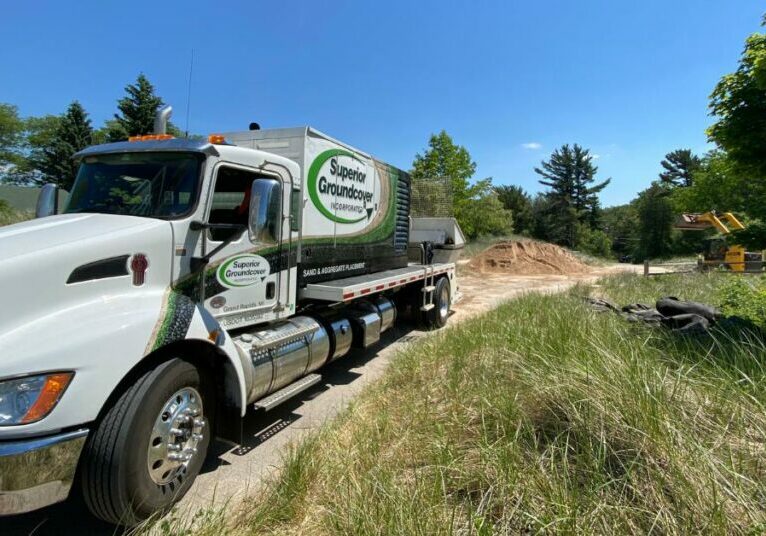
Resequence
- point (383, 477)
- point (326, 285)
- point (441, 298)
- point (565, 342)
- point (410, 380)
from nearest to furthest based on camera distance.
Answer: point (383, 477) < point (565, 342) < point (410, 380) < point (326, 285) < point (441, 298)

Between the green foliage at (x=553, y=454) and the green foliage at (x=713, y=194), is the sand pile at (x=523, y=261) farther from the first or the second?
the green foliage at (x=713, y=194)

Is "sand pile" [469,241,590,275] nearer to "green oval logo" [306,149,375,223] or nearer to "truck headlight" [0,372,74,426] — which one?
"green oval logo" [306,149,375,223]

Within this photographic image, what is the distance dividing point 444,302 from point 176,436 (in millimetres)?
7105

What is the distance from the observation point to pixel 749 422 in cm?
278

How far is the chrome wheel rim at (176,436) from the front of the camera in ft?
9.32

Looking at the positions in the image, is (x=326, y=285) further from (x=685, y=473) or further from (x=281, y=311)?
(x=685, y=473)

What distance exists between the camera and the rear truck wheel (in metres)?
2.50

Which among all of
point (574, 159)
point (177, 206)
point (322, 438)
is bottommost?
point (322, 438)

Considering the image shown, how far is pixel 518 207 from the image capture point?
2749 inches

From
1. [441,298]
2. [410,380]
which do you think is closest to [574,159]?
[441,298]

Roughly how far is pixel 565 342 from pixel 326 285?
109 inches

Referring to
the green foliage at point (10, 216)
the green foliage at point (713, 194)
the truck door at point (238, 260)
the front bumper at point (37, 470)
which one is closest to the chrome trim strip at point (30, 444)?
the front bumper at point (37, 470)

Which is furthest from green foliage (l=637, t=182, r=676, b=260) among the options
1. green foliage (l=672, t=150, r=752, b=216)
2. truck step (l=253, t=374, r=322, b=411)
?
truck step (l=253, t=374, r=322, b=411)

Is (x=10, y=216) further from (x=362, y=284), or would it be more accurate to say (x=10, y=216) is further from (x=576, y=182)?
(x=576, y=182)
